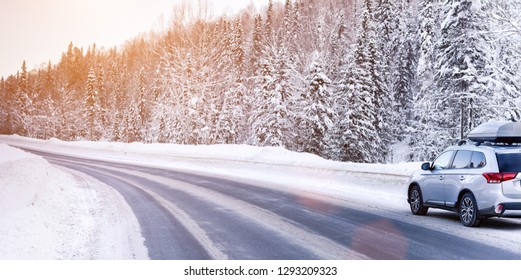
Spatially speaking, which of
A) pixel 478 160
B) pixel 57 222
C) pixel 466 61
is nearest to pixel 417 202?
pixel 478 160

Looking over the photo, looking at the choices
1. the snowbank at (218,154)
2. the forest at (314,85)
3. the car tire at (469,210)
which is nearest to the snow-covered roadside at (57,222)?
the forest at (314,85)

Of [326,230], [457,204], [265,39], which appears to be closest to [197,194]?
[326,230]

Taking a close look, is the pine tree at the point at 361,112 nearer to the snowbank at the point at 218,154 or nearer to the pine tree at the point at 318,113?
the pine tree at the point at 318,113

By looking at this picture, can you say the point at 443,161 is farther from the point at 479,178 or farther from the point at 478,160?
the point at 479,178

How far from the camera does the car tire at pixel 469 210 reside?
9344 mm

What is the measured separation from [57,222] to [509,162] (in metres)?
9.57

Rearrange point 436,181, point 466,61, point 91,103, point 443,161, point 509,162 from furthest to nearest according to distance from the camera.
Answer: point 91,103 < point 466,61 < point 443,161 < point 436,181 < point 509,162

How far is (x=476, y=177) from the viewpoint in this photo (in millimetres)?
9500

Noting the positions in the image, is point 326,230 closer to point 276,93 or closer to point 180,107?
point 276,93

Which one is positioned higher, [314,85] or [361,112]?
[314,85]

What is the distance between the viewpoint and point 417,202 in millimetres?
11641

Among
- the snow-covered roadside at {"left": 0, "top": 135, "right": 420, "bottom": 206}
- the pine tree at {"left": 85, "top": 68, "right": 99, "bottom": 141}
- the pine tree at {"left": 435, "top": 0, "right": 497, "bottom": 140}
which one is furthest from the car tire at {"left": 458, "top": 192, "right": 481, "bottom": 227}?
Result: the pine tree at {"left": 85, "top": 68, "right": 99, "bottom": 141}

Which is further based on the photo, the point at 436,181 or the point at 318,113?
the point at 318,113

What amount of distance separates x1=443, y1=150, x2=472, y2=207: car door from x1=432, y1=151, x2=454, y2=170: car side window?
0.23 metres
